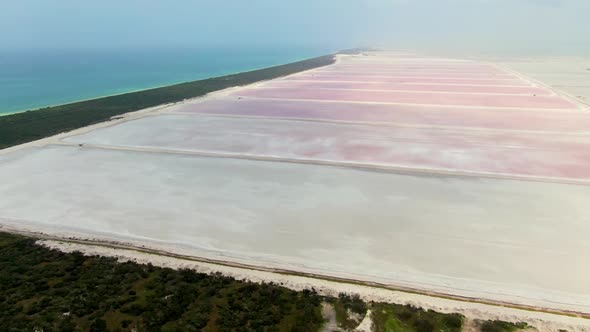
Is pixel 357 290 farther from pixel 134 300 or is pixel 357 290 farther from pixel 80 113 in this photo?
pixel 80 113

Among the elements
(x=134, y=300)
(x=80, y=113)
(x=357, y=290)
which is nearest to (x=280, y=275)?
(x=357, y=290)

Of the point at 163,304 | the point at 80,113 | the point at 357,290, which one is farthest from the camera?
the point at 80,113

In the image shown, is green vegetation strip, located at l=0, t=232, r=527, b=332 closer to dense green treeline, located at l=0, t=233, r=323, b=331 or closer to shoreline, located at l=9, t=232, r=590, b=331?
dense green treeline, located at l=0, t=233, r=323, b=331

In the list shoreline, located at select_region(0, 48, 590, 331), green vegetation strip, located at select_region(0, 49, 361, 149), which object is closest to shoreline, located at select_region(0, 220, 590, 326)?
shoreline, located at select_region(0, 48, 590, 331)

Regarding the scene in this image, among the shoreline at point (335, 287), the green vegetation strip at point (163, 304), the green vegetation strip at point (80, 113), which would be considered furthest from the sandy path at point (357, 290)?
the green vegetation strip at point (80, 113)

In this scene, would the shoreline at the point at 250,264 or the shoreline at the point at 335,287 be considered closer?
the shoreline at the point at 335,287

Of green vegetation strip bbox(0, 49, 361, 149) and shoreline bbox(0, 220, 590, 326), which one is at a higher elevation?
green vegetation strip bbox(0, 49, 361, 149)

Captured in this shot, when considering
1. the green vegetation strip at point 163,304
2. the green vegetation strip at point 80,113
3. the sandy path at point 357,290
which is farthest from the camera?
the green vegetation strip at point 80,113

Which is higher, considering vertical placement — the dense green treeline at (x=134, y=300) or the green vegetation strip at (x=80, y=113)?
the green vegetation strip at (x=80, y=113)

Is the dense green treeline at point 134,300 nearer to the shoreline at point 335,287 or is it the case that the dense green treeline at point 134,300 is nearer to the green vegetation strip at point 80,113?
the shoreline at point 335,287
